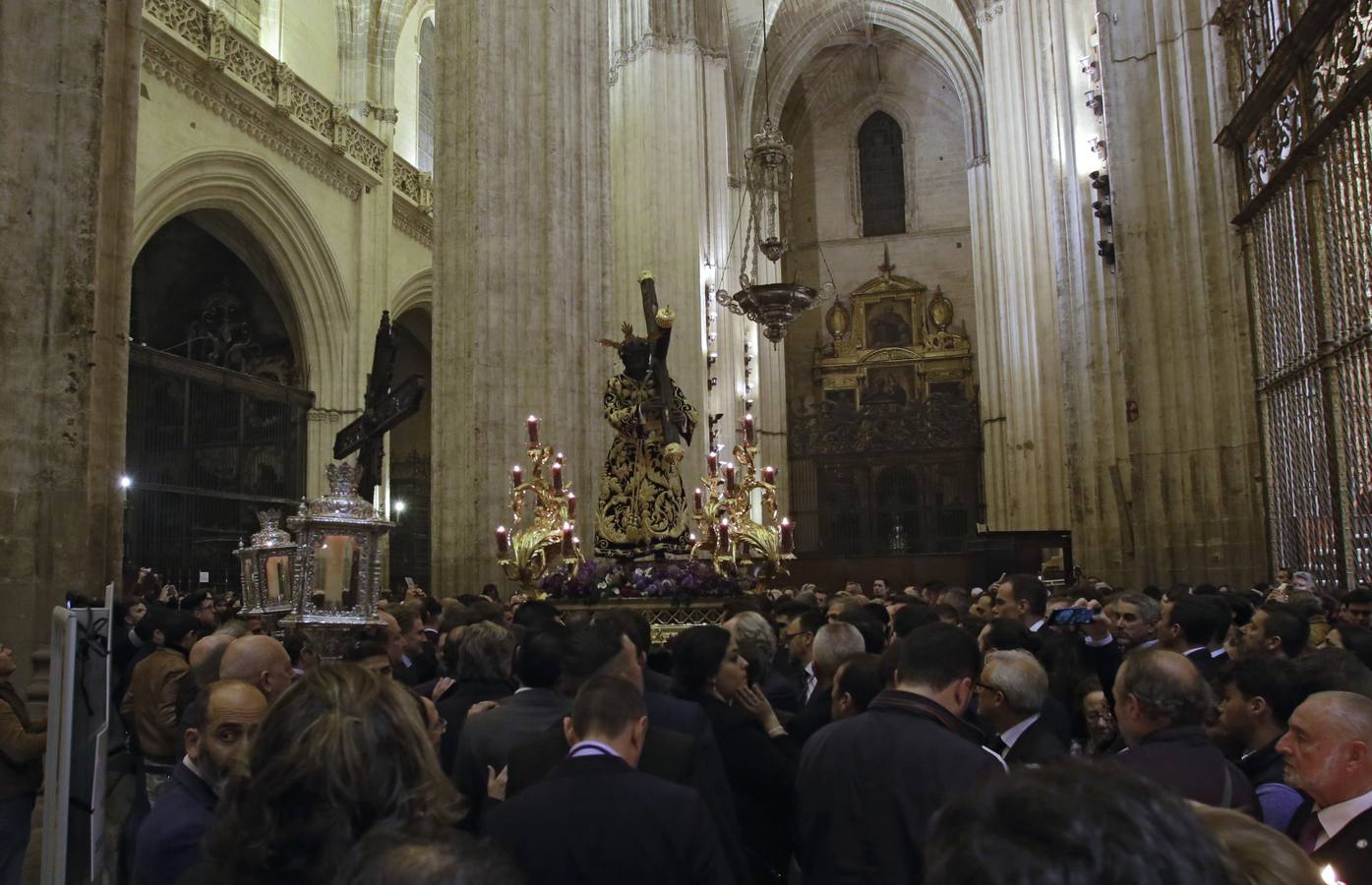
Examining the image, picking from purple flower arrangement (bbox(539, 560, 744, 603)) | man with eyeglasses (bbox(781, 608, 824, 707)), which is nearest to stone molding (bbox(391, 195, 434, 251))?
purple flower arrangement (bbox(539, 560, 744, 603))

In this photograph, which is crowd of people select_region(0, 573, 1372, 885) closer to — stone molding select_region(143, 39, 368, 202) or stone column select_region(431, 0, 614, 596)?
stone column select_region(431, 0, 614, 596)

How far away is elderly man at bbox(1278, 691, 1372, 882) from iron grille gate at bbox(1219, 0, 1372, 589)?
5.46m

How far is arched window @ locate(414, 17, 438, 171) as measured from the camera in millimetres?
26125

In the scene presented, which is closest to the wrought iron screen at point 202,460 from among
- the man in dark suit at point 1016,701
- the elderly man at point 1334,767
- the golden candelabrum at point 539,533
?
the golden candelabrum at point 539,533

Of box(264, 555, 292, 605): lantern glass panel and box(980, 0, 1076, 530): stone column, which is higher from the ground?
box(980, 0, 1076, 530): stone column

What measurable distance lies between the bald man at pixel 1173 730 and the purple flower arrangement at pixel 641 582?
19.3 feet

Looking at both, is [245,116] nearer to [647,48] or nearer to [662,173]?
[662,173]

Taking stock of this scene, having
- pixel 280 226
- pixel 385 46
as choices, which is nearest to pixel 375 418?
pixel 280 226

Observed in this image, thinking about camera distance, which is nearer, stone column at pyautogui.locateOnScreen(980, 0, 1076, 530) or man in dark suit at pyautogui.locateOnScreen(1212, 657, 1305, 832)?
man in dark suit at pyautogui.locateOnScreen(1212, 657, 1305, 832)

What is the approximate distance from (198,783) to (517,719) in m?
1.13

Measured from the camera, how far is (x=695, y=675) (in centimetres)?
414

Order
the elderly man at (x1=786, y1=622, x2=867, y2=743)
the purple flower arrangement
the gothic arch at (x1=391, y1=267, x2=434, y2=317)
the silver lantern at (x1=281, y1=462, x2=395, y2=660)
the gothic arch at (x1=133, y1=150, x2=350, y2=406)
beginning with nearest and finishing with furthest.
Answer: the elderly man at (x1=786, y1=622, x2=867, y2=743), the silver lantern at (x1=281, y1=462, x2=395, y2=660), the purple flower arrangement, the gothic arch at (x1=133, y1=150, x2=350, y2=406), the gothic arch at (x1=391, y1=267, x2=434, y2=317)

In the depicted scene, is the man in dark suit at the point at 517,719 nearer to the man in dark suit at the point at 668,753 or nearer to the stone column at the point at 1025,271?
the man in dark suit at the point at 668,753

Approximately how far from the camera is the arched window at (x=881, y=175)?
37094 mm
